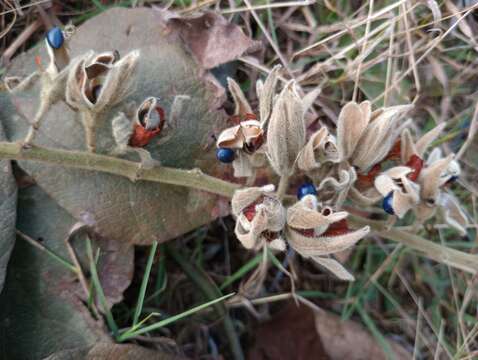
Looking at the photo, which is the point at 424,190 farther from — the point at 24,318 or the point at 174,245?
the point at 24,318

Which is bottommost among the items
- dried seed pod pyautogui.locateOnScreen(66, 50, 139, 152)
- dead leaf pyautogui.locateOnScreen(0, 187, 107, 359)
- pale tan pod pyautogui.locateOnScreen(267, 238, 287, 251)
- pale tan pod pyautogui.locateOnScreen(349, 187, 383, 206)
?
dead leaf pyautogui.locateOnScreen(0, 187, 107, 359)

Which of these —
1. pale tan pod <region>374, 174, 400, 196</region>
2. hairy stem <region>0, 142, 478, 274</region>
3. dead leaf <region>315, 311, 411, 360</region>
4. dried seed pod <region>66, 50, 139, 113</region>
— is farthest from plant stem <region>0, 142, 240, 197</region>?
dead leaf <region>315, 311, 411, 360</region>

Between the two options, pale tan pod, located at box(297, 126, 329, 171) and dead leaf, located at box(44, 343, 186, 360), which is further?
dead leaf, located at box(44, 343, 186, 360)

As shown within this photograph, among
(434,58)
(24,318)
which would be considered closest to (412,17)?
(434,58)

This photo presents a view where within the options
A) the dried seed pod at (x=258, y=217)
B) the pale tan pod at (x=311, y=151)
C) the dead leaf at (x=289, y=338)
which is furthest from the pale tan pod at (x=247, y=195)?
the dead leaf at (x=289, y=338)

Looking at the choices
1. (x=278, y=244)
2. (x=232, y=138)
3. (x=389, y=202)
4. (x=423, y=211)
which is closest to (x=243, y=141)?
(x=232, y=138)

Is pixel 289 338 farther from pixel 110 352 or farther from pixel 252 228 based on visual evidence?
pixel 252 228

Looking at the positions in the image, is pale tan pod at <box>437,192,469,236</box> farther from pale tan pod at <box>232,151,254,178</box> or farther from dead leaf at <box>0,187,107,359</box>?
dead leaf at <box>0,187,107,359</box>
